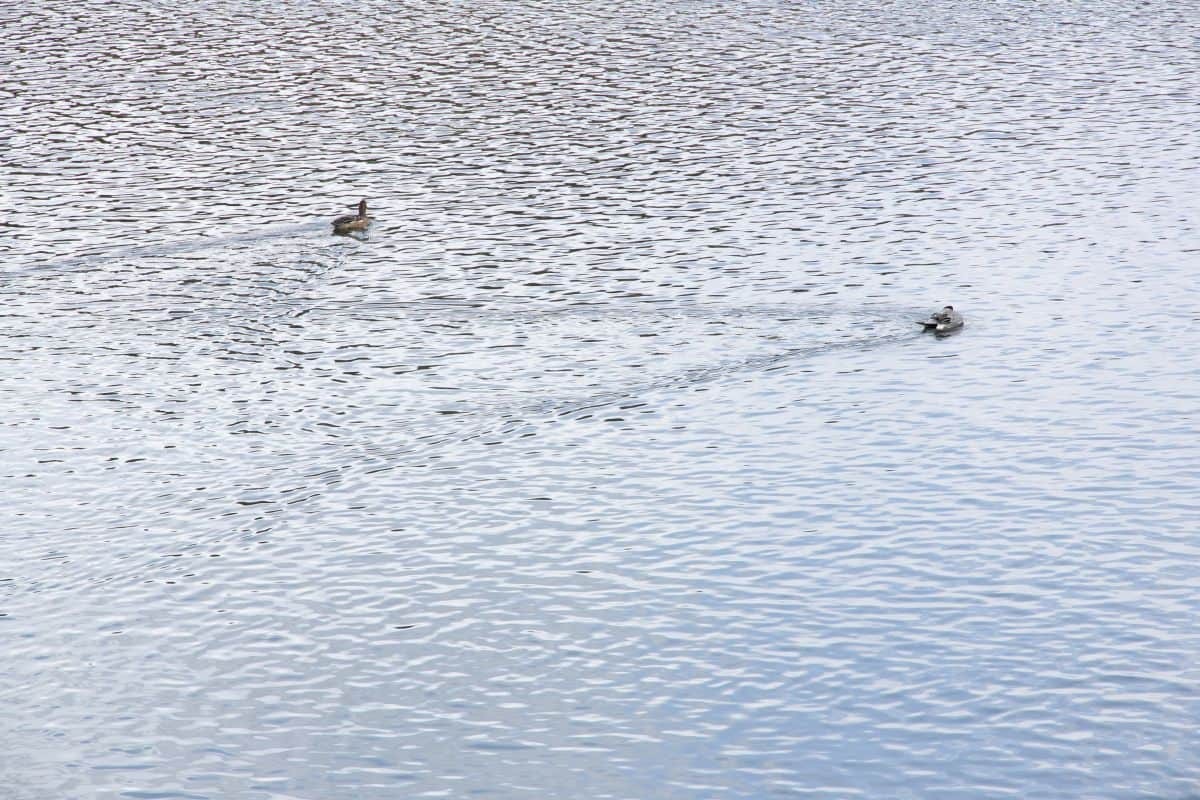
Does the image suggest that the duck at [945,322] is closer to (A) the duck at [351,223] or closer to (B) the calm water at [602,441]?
(B) the calm water at [602,441]

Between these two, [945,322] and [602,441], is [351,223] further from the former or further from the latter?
[945,322]

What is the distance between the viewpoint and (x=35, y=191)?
63.0 m

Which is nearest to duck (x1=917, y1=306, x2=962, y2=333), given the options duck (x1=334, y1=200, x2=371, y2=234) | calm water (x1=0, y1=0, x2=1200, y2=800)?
calm water (x1=0, y1=0, x2=1200, y2=800)

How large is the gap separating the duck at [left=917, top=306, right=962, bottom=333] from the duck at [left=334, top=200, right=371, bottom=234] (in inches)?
792

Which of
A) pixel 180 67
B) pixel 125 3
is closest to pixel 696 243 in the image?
pixel 180 67

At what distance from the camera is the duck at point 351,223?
57.0 m

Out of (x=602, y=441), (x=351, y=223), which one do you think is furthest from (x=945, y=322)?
(x=351, y=223)

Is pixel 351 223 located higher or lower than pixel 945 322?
higher

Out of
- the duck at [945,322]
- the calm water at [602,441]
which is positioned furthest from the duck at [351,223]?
the duck at [945,322]

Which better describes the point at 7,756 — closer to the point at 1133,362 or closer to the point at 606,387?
the point at 606,387

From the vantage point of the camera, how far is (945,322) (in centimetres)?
4775

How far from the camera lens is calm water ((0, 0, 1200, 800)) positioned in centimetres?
2939

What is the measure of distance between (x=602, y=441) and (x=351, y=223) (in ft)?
62.0

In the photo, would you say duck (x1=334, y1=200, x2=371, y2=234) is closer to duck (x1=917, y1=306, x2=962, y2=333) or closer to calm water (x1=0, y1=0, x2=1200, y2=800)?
calm water (x1=0, y1=0, x2=1200, y2=800)
